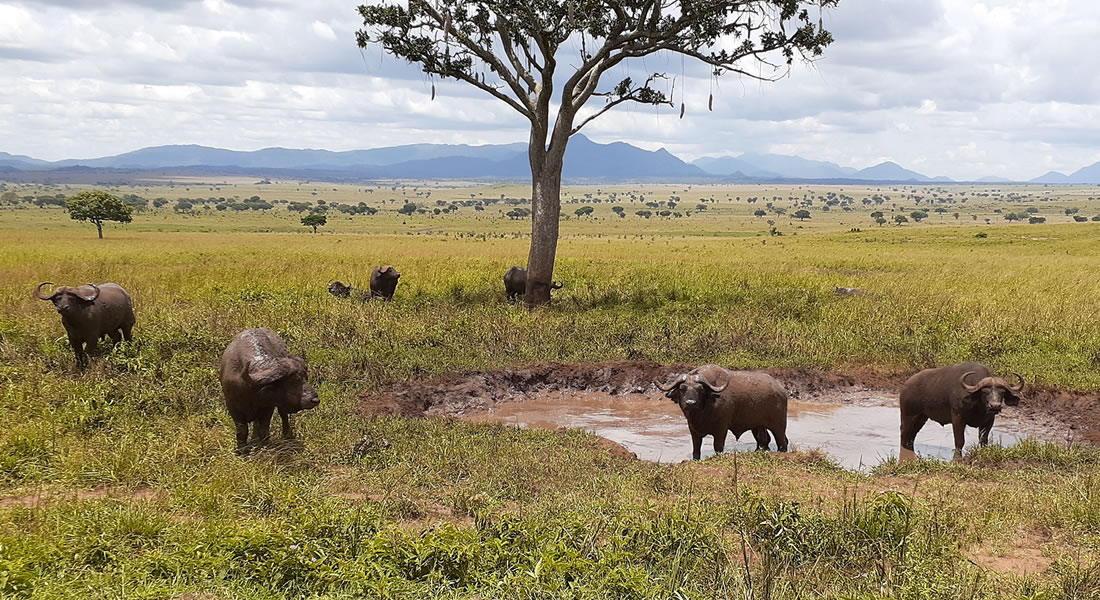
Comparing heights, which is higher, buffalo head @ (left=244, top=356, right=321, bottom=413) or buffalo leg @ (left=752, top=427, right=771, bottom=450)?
buffalo head @ (left=244, top=356, right=321, bottom=413)

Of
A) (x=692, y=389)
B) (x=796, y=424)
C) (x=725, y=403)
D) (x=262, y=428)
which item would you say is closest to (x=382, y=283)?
(x=796, y=424)

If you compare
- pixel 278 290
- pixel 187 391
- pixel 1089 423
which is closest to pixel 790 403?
pixel 1089 423

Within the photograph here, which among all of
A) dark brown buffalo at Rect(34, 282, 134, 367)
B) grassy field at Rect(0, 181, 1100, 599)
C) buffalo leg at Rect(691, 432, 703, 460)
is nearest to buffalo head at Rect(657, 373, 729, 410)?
buffalo leg at Rect(691, 432, 703, 460)

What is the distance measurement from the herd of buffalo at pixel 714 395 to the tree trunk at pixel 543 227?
864 cm

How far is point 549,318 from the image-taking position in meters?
16.1

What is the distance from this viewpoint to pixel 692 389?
8.78 metres

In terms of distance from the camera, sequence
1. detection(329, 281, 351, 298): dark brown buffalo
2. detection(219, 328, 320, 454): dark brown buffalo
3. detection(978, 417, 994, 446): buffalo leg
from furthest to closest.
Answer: detection(329, 281, 351, 298): dark brown buffalo < detection(978, 417, 994, 446): buffalo leg < detection(219, 328, 320, 454): dark brown buffalo

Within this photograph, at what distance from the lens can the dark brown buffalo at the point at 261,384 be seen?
742 cm

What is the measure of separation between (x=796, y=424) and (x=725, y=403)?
2.51 m

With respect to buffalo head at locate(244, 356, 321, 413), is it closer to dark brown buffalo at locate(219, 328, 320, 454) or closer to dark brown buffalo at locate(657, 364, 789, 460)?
dark brown buffalo at locate(219, 328, 320, 454)

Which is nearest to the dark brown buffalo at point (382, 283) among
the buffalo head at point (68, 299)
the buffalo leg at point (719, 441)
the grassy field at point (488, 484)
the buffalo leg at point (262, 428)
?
the grassy field at point (488, 484)

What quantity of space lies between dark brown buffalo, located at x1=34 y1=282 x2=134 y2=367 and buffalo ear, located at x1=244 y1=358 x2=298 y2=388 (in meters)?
5.08

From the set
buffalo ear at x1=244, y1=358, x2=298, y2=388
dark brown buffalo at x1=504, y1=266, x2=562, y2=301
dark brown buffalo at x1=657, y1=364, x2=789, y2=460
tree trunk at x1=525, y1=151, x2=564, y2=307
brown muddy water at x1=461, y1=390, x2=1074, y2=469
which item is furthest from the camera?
dark brown buffalo at x1=504, y1=266, x2=562, y2=301

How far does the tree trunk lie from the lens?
17.6m
